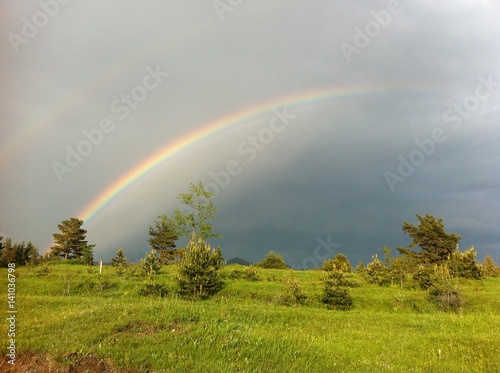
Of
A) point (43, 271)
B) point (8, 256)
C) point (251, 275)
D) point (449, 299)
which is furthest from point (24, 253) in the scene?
point (449, 299)

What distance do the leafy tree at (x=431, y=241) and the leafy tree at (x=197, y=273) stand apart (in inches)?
1537

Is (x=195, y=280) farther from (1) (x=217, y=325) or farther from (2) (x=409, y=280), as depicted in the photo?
(2) (x=409, y=280)

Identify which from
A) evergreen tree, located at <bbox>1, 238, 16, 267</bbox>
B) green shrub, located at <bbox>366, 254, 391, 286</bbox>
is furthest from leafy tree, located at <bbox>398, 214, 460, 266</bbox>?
evergreen tree, located at <bbox>1, 238, 16, 267</bbox>

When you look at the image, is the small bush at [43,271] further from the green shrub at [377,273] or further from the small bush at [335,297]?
the green shrub at [377,273]

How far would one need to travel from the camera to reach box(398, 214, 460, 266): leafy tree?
4966cm

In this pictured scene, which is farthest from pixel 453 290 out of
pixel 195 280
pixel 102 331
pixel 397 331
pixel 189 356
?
pixel 102 331

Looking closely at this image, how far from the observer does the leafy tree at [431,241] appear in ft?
163

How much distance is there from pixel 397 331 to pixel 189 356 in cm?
938

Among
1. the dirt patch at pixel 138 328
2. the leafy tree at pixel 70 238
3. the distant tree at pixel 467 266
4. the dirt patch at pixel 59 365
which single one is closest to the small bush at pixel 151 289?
the dirt patch at pixel 138 328

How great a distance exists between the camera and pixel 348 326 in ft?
46.5

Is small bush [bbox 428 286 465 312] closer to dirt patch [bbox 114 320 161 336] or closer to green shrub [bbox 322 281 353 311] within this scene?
green shrub [bbox 322 281 353 311]

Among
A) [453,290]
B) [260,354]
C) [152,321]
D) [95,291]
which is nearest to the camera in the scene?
[260,354]

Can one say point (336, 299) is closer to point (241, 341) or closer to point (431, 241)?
point (241, 341)

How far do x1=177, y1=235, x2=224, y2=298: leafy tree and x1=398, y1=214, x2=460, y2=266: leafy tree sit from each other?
128ft
